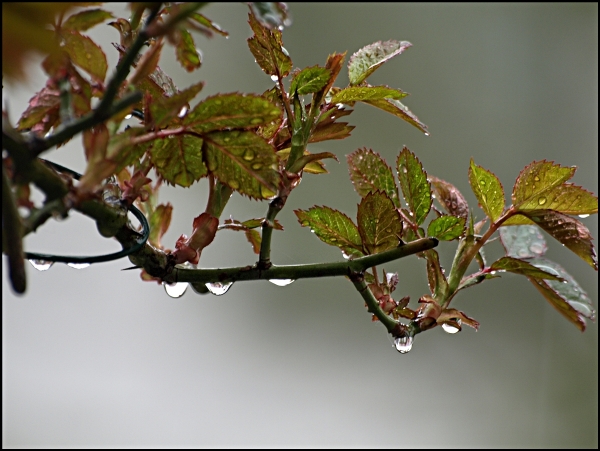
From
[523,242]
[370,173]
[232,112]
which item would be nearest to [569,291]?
[523,242]

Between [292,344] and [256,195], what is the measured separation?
137cm

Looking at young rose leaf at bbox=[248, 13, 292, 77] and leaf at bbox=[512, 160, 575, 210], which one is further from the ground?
young rose leaf at bbox=[248, 13, 292, 77]

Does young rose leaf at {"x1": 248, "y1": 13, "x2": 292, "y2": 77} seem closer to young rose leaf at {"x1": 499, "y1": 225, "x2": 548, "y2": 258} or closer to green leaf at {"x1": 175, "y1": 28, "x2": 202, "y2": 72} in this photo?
green leaf at {"x1": 175, "y1": 28, "x2": 202, "y2": 72}

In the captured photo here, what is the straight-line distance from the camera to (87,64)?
247 mm

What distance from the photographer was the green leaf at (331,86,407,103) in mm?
285

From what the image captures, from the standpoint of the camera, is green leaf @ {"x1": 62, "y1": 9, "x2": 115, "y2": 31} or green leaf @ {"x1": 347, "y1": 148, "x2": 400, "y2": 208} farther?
green leaf @ {"x1": 347, "y1": 148, "x2": 400, "y2": 208}

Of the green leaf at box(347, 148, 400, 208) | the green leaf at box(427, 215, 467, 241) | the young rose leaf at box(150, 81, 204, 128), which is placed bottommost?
the green leaf at box(427, 215, 467, 241)

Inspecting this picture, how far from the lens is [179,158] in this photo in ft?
0.85

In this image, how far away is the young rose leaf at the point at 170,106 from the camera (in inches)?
8.3

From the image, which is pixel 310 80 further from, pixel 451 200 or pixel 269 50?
pixel 451 200

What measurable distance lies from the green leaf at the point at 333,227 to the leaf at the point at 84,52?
131 mm

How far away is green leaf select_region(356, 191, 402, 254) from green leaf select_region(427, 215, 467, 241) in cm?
2

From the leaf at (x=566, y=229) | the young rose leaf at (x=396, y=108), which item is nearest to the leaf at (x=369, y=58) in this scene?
the young rose leaf at (x=396, y=108)

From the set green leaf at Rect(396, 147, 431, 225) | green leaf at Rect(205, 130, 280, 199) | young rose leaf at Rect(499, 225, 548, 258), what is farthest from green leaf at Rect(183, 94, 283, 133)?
young rose leaf at Rect(499, 225, 548, 258)
